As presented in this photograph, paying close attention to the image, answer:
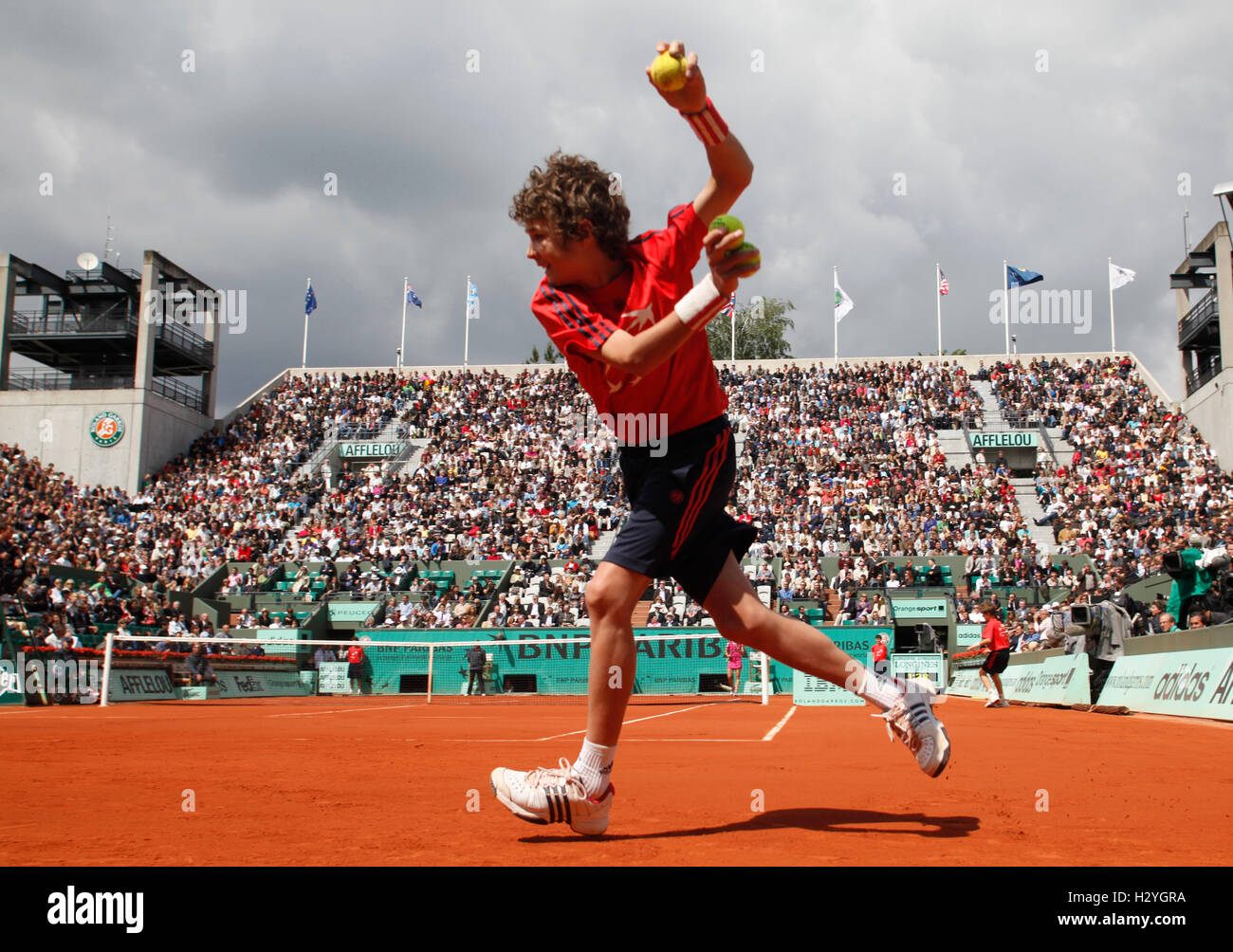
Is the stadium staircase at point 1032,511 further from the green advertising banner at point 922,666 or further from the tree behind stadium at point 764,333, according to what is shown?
the tree behind stadium at point 764,333

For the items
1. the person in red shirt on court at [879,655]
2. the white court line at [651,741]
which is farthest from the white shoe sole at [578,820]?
the person in red shirt on court at [879,655]

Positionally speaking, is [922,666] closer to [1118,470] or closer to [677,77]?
[1118,470]

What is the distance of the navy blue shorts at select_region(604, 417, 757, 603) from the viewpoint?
3.31 metres

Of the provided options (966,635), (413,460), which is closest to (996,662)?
(966,635)

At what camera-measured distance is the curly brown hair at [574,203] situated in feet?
10.6

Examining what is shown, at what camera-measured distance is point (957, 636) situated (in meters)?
24.3

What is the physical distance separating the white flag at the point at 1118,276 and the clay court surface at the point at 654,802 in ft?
116

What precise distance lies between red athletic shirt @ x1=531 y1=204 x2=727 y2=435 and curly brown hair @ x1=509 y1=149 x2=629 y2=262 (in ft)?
0.37

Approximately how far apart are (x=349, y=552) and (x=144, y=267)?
56.5ft

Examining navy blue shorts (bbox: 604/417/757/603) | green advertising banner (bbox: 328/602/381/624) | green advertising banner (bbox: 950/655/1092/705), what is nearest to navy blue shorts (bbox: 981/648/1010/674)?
green advertising banner (bbox: 950/655/1092/705)

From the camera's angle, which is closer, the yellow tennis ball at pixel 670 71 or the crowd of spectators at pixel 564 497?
the yellow tennis ball at pixel 670 71

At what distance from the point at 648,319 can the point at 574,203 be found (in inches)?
18.6

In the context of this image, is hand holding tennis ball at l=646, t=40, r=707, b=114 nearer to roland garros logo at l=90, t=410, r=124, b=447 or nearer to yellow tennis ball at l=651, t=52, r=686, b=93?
yellow tennis ball at l=651, t=52, r=686, b=93
